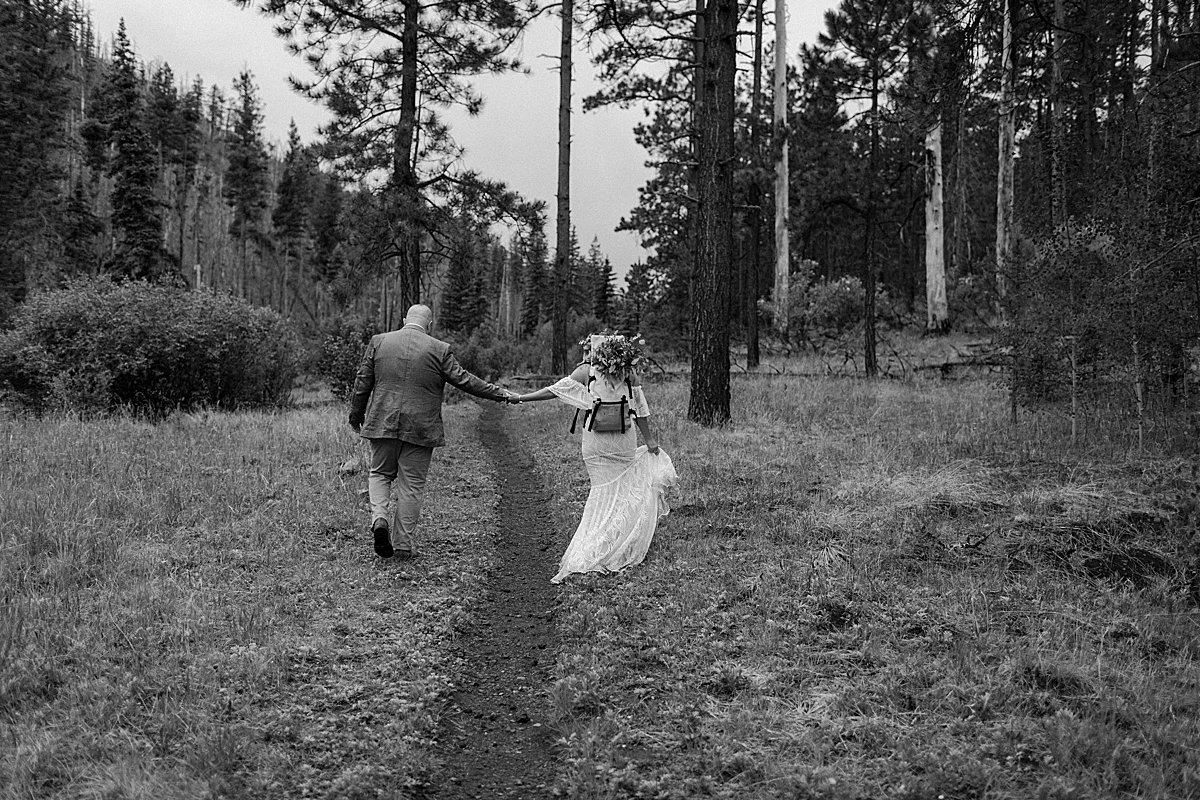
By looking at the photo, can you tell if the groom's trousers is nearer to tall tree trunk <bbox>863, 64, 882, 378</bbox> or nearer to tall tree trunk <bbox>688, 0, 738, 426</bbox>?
tall tree trunk <bbox>688, 0, 738, 426</bbox>

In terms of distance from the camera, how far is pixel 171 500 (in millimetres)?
8297

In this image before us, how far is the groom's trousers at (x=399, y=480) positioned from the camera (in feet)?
24.1

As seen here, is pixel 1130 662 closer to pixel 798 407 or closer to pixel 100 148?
pixel 798 407

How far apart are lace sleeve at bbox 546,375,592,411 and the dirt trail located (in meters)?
1.70

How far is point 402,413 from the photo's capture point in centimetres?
733

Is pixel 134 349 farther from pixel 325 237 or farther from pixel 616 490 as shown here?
pixel 325 237

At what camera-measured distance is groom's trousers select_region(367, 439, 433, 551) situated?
736 cm

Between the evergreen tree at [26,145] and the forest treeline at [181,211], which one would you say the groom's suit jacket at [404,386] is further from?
the evergreen tree at [26,145]

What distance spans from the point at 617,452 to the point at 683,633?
239 cm

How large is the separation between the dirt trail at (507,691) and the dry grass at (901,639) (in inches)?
8.3

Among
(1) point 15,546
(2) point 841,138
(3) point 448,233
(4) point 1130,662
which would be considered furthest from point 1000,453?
(2) point 841,138

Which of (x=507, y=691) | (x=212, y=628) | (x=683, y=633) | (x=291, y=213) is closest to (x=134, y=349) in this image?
(x=212, y=628)

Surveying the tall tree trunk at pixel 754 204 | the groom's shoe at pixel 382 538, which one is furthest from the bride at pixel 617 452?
the tall tree trunk at pixel 754 204

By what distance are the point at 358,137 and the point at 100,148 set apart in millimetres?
47129
